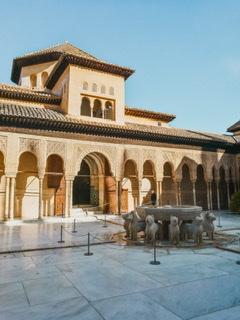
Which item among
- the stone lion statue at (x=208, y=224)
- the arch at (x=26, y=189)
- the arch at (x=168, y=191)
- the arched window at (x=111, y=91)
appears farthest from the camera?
the arch at (x=168, y=191)

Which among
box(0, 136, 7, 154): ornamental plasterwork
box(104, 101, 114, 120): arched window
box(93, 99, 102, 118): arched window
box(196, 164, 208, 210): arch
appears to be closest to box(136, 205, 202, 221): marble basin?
box(0, 136, 7, 154): ornamental plasterwork

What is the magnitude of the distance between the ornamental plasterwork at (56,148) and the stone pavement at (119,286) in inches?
351

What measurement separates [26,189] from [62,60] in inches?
328

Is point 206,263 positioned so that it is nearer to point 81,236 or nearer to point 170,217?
point 170,217

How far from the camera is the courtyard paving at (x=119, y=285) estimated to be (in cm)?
335

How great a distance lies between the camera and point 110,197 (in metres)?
18.0

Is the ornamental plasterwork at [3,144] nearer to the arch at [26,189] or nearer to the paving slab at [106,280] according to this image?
the arch at [26,189]

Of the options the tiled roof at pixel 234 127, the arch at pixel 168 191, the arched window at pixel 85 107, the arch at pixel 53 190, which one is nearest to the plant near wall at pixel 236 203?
the arch at pixel 168 191

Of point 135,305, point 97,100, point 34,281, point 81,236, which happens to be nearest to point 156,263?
point 135,305

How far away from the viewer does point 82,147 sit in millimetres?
15672

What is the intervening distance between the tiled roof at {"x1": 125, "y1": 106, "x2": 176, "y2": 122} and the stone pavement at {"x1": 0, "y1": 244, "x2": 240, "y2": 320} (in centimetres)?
1560

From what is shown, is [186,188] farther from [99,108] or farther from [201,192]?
[99,108]

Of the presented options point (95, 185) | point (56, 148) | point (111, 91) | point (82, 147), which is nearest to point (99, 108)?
point (111, 91)

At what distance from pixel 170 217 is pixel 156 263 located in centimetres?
250
